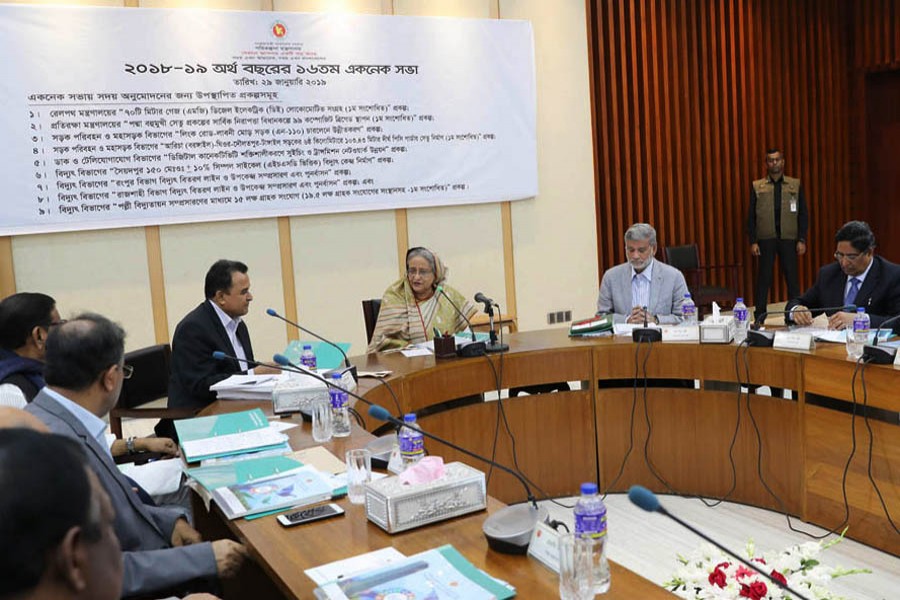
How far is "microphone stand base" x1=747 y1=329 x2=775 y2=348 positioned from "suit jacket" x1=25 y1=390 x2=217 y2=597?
2.56 meters

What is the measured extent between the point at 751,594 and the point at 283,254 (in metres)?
4.79

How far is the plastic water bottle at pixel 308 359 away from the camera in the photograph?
11.4 feet

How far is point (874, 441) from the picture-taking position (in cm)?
327

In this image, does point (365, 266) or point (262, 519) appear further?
point (365, 266)

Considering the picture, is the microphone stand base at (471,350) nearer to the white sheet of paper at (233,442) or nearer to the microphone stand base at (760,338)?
the microphone stand base at (760,338)

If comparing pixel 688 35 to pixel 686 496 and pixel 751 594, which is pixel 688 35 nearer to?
pixel 686 496

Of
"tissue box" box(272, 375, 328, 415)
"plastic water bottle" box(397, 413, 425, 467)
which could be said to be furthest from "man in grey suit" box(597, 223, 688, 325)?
"plastic water bottle" box(397, 413, 425, 467)

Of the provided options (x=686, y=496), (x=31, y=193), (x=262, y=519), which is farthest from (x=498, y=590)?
(x=31, y=193)

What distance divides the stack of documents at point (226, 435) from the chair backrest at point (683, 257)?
16.7ft

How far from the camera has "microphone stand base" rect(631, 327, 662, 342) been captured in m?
3.99

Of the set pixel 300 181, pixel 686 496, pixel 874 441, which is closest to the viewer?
pixel 874 441

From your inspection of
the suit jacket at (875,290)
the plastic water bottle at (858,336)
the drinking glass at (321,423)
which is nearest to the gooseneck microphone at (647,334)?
the plastic water bottle at (858,336)

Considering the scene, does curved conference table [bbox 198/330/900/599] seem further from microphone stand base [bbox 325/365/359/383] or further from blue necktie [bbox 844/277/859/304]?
blue necktie [bbox 844/277/859/304]

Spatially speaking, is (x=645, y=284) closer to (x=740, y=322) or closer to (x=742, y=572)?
(x=740, y=322)
